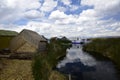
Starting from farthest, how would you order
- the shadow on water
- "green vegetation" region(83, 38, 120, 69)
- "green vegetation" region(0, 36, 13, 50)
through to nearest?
"green vegetation" region(83, 38, 120, 69) → "green vegetation" region(0, 36, 13, 50) → the shadow on water

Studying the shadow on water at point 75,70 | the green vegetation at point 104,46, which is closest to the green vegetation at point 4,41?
the shadow on water at point 75,70

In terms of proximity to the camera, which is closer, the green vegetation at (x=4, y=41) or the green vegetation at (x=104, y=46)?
the green vegetation at (x=4, y=41)

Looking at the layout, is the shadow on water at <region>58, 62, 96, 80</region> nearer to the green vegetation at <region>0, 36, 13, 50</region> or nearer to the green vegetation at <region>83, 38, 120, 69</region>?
the green vegetation at <region>0, 36, 13, 50</region>

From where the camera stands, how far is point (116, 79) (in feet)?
97.5

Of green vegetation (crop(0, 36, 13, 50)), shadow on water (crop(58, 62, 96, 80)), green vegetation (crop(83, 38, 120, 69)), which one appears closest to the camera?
shadow on water (crop(58, 62, 96, 80))

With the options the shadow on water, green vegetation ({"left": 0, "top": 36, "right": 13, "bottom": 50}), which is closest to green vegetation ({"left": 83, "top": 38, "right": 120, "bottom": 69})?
the shadow on water

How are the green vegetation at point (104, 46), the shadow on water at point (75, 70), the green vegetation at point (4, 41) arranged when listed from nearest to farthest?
1. the shadow on water at point (75, 70)
2. the green vegetation at point (4, 41)
3. the green vegetation at point (104, 46)

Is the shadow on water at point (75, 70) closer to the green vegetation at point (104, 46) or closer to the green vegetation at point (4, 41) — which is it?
the green vegetation at point (4, 41)

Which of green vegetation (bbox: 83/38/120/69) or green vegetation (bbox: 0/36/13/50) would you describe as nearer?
green vegetation (bbox: 0/36/13/50)

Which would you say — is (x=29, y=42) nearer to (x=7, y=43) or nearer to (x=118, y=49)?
(x=7, y=43)

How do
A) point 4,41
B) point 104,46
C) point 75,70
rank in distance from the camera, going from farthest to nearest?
point 104,46 → point 4,41 → point 75,70

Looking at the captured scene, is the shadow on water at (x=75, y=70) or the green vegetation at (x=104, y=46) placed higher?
the green vegetation at (x=104, y=46)

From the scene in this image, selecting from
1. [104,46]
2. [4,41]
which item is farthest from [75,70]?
[104,46]

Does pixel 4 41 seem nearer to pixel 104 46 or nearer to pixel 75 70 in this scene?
pixel 75 70
